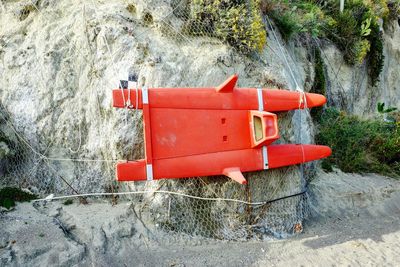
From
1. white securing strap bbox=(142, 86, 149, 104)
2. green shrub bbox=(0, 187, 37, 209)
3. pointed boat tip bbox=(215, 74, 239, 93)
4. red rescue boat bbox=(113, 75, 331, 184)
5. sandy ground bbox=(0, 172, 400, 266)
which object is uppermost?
pointed boat tip bbox=(215, 74, 239, 93)

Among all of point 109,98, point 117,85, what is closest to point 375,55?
point 117,85

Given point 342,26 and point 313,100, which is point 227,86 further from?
point 342,26

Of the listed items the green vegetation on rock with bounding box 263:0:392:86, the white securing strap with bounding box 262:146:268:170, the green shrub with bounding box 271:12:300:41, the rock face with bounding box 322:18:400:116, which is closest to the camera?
the white securing strap with bounding box 262:146:268:170

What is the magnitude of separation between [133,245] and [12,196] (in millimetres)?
1799

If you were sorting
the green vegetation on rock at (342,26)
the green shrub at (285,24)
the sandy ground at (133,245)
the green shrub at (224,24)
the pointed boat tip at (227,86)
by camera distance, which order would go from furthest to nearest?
the green vegetation on rock at (342,26), the green shrub at (285,24), the green shrub at (224,24), the pointed boat tip at (227,86), the sandy ground at (133,245)

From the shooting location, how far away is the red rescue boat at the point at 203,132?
4.02 m

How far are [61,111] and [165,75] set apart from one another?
→ 154 cm

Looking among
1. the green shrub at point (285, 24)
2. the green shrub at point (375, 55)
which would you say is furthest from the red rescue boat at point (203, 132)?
the green shrub at point (375, 55)

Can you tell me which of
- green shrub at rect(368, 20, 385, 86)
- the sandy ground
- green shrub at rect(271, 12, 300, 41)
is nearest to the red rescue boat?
the sandy ground

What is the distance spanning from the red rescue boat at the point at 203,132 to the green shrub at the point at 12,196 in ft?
5.18

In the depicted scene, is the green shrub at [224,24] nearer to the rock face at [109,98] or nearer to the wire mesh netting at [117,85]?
the wire mesh netting at [117,85]

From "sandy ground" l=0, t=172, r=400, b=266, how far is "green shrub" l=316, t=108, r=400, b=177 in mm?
1772

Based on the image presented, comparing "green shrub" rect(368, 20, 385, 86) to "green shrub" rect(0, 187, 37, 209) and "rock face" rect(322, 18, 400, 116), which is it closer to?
"rock face" rect(322, 18, 400, 116)

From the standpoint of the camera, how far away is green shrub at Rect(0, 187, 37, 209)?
4.54 m
